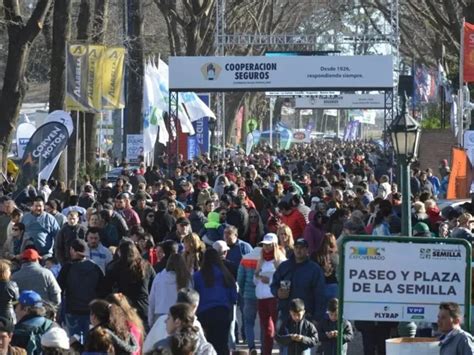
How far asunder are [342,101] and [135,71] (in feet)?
63.4

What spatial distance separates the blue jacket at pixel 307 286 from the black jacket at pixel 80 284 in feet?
5.51

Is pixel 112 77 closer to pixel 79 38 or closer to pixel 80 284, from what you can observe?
pixel 79 38

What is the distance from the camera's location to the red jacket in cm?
1955

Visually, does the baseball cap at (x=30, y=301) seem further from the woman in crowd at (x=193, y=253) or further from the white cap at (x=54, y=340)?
the woman in crowd at (x=193, y=253)

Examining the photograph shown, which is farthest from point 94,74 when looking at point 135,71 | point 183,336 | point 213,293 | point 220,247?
point 183,336

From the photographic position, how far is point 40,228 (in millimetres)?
18797

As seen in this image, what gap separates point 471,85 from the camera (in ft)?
150

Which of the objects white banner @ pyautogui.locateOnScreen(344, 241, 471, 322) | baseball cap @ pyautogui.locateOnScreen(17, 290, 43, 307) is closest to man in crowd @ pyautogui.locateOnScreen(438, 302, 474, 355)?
white banner @ pyautogui.locateOnScreen(344, 241, 471, 322)

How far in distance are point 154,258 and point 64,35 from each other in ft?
49.9

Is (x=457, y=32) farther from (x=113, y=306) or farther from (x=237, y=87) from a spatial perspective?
(x=113, y=306)

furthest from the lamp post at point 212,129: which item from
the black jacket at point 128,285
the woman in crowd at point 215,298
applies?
the woman in crowd at point 215,298

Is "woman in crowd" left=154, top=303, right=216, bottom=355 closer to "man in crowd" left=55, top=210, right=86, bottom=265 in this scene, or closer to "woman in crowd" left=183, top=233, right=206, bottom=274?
"woman in crowd" left=183, top=233, right=206, bottom=274

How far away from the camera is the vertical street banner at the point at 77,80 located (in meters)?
29.0

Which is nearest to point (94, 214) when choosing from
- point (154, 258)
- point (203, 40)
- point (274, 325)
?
point (154, 258)
